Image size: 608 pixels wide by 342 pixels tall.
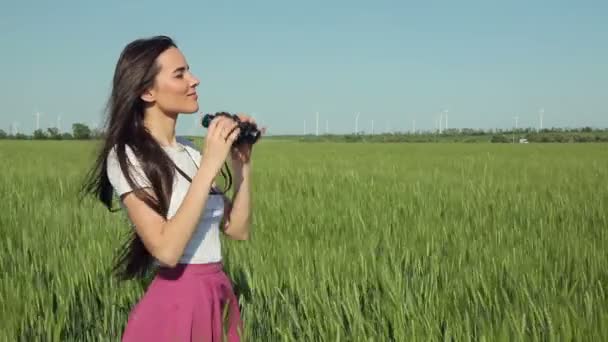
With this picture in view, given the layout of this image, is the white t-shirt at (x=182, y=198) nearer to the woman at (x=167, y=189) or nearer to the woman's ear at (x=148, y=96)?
the woman at (x=167, y=189)

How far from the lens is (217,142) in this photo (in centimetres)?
127

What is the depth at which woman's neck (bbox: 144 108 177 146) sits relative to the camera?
143 centimetres

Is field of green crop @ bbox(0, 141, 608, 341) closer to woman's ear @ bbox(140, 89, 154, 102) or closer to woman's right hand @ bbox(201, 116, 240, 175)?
woman's ear @ bbox(140, 89, 154, 102)

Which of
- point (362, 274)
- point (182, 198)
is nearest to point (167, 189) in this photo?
point (182, 198)

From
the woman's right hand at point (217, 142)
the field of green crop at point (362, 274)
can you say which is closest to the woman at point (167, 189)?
the woman's right hand at point (217, 142)

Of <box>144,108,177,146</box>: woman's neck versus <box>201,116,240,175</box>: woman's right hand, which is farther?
<box>144,108,177,146</box>: woman's neck

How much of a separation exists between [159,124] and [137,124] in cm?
5

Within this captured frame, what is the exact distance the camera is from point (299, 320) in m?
1.89

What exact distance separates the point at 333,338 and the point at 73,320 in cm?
109

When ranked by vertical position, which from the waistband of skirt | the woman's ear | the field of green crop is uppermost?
the woman's ear

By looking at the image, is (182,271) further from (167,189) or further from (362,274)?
(362,274)

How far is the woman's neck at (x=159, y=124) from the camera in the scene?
4.69ft

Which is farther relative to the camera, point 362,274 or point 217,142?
point 362,274

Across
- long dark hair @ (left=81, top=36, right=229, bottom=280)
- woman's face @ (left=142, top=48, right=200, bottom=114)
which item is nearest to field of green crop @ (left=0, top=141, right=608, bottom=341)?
long dark hair @ (left=81, top=36, right=229, bottom=280)
